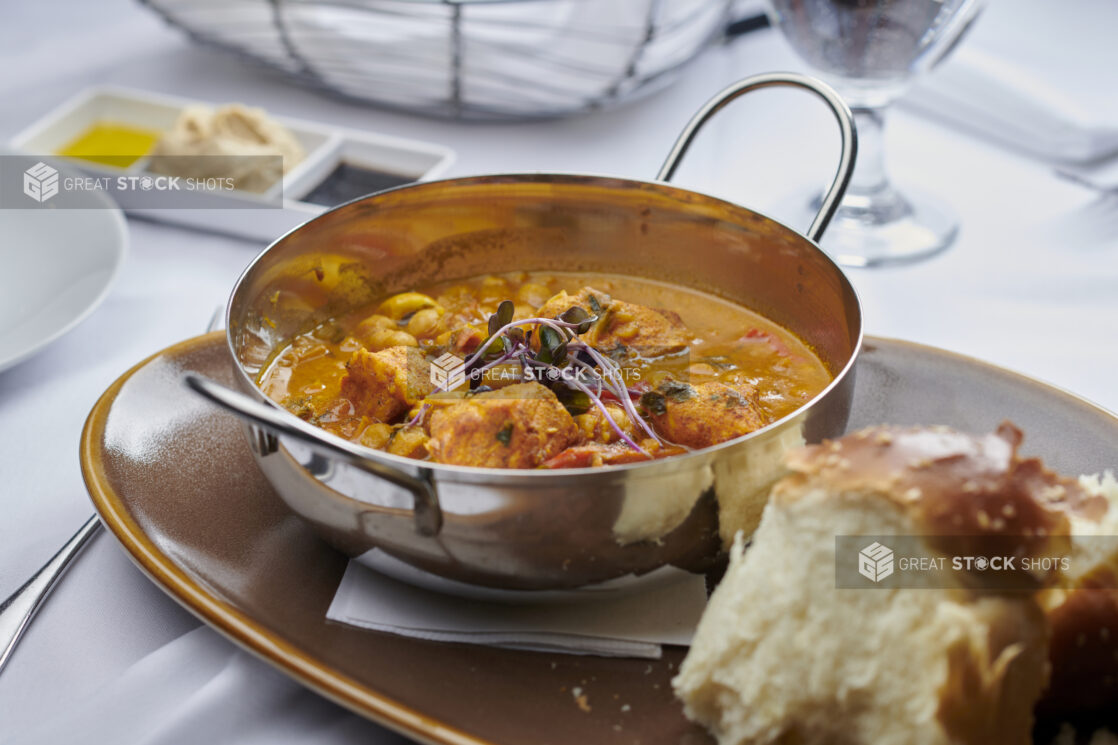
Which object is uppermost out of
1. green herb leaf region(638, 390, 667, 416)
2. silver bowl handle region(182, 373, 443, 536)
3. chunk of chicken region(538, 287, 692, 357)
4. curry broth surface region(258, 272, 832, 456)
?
silver bowl handle region(182, 373, 443, 536)

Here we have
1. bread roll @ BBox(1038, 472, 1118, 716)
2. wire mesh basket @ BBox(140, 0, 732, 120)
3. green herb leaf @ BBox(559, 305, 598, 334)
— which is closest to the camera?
bread roll @ BBox(1038, 472, 1118, 716)

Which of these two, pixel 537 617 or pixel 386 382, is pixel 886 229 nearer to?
pixel 386 382

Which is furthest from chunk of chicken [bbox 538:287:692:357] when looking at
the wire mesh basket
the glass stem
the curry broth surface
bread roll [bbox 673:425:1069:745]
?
the wire mesh basket

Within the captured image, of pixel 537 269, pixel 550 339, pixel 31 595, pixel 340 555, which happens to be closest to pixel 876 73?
pixel 537 269

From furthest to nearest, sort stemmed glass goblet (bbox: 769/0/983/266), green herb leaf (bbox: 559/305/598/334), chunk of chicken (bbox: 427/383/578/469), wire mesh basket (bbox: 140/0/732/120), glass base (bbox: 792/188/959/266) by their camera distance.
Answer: wire mesh basket (bbox: 140/0/732/120)
glass base (bbox: 792/188/959/266)
stemmed glass goblet (bbox: 769/0/983/266)
green herb leaf (bbox: 559/305/598/334)
chunk of chicken (bbox: 427/383/578/469)

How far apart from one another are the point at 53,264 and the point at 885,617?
200 centimetres

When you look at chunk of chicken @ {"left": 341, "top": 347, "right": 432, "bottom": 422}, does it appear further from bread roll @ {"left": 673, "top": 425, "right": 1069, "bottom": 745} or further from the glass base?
the glass base

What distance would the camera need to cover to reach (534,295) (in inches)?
83.7

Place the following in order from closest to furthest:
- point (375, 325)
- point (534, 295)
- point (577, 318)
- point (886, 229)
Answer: point (577, 318) < point (375, 325) < point (534, 295) < point (886, 229)

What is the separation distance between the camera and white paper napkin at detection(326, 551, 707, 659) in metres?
1.37

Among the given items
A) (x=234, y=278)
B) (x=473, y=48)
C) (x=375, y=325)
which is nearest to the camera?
(x=375, y=325)

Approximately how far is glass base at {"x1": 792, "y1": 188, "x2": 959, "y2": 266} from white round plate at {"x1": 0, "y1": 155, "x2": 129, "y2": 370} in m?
1.75

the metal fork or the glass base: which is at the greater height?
the metal fork

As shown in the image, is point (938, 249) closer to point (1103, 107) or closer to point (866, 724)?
point (1103, 107)
